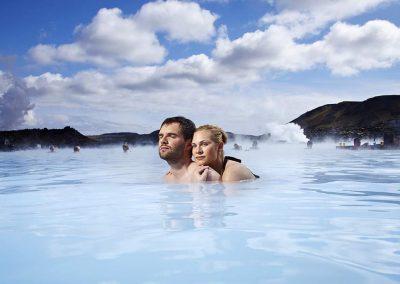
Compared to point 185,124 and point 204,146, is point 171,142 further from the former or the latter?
point 204,146

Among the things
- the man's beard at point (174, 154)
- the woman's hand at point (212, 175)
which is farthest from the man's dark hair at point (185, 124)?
the woman's hand at point (212, 175)

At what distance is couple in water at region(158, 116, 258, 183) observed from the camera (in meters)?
7.79

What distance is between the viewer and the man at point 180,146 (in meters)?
8.11

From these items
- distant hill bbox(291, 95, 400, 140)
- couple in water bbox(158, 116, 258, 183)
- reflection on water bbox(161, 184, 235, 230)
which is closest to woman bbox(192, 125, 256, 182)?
couple in water bbox(158, 116, 258, 183)

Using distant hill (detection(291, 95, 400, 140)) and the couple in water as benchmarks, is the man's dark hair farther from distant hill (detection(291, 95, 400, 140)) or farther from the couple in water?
distant hill (detection(291, 95, 400, 140))

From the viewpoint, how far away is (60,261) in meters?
3.26

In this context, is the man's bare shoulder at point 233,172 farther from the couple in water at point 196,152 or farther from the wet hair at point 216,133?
the wet hair at point 216,133

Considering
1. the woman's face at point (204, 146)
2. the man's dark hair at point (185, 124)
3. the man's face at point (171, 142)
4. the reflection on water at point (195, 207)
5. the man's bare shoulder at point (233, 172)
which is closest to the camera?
the reflection on water at point (195, 207)

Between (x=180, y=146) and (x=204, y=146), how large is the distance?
0.61 meters

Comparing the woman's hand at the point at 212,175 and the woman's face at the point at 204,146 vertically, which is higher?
the woman's face at the point at 204,146

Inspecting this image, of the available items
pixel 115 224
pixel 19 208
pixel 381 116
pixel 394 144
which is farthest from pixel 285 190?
pixel 381 116

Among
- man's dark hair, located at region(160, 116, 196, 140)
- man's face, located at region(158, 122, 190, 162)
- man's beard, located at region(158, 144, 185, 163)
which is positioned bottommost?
man's beard, located at region(158, 144, 185, 163)

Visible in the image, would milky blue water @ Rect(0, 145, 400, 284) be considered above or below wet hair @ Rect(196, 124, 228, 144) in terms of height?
below

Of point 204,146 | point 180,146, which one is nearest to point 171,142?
point 180,146
